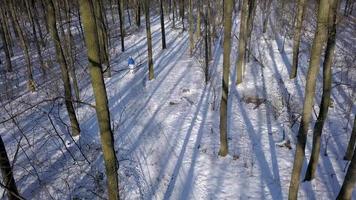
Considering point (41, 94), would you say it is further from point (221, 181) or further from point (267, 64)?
point (267, 64)

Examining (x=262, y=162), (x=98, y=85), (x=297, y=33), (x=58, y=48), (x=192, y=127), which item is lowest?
(x=262, y=162)

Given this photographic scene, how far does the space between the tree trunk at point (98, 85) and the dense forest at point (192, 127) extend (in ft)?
0.05

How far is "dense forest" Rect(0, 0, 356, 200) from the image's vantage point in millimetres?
7376

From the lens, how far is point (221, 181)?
32.7 ft

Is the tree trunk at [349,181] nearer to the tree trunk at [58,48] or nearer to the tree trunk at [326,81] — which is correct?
the tree trunk at [326,81]

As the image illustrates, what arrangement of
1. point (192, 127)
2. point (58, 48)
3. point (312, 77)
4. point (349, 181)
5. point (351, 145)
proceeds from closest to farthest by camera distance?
point (312, 77) → point (349, 181) → point (351, 145) → point (58, 48) → point (192, 127)

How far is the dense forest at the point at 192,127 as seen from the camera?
24.2ft

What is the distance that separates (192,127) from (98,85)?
8.67 meters

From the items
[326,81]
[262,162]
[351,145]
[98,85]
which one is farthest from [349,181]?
[98,85]

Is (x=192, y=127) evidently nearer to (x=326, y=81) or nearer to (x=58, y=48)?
(x=326, y=81)

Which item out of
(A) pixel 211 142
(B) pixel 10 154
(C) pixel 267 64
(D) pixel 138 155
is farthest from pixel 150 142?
(C) pixel 267 64

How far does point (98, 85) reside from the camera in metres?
4.91

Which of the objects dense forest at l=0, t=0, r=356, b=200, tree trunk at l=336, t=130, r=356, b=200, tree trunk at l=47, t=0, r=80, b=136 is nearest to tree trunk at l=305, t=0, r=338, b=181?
dense forest at l=0, t=0, r=356, b=200

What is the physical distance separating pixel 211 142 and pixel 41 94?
32.9ft
